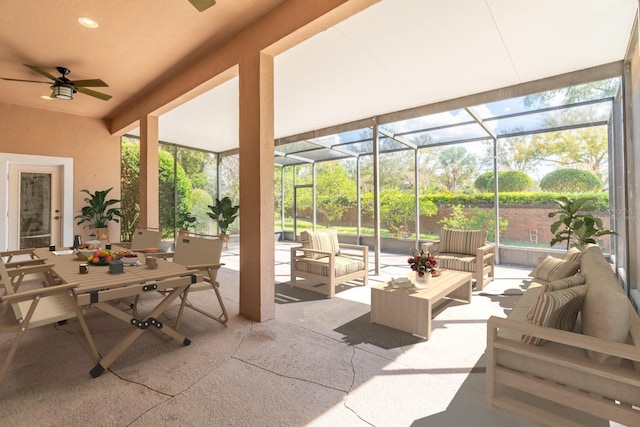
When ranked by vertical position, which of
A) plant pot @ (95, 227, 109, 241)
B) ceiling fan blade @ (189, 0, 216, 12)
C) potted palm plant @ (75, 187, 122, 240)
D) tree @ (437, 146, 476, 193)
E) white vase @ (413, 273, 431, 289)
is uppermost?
ceiling fan blade @ (189, 0, 216, 12)

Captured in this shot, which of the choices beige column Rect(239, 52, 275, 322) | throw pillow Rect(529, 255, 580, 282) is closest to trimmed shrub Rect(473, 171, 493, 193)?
throw pillow Rect(529, 255, 580, 282)

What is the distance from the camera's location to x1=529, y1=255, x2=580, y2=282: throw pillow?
2820 mm

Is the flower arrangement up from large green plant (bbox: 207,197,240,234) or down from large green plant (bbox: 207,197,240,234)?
down

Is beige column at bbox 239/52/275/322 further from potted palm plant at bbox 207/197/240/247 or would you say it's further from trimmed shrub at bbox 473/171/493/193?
potted palm plant at bbox 207/197/240/247

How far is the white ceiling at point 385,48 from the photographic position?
300 cm

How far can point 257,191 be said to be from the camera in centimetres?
328

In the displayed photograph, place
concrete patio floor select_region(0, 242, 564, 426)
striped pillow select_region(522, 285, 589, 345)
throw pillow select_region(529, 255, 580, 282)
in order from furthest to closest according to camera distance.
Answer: throw pillow select_region(529, 255, 580, 282)
concrete patio floor select_region(0, 242, 564, 426)
striped pillow select_region(522, 285, 589, 345)

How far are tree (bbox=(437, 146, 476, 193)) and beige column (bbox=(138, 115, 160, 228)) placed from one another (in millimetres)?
5948

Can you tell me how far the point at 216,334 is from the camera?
294 centimetres

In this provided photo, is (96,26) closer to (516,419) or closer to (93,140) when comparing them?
(93,140)

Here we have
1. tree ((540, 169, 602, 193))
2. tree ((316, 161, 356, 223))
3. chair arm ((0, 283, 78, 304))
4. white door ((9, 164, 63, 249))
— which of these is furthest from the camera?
tree ((316, 161, 356, 223))

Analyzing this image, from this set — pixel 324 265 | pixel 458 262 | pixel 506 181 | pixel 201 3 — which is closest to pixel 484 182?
pixel 506 181

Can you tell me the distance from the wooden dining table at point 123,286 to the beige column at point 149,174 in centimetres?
287

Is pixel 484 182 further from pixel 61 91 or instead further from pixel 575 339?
pixel 61 91
